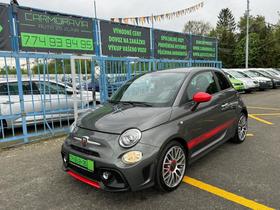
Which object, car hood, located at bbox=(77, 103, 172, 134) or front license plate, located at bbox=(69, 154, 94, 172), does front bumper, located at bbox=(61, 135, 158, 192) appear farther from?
car hood, located at bbox=(77, 103, 172, 134)

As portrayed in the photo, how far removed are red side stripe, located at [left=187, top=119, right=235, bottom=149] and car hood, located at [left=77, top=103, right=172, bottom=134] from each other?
601 millimetres

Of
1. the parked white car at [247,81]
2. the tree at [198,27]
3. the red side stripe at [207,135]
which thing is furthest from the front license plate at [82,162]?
the tree at [198,27]

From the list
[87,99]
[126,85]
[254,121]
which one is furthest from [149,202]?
[254,121]

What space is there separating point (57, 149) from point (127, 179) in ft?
9.30

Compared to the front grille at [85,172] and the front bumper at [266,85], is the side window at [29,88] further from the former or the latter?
the front bumper at [266,85]

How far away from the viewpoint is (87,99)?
663 cm

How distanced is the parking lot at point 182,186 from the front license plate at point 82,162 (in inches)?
17.5

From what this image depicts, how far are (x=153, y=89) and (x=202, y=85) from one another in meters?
0.84

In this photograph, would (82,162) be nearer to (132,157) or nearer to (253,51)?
(132,157)

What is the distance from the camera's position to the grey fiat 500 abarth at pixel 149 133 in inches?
103

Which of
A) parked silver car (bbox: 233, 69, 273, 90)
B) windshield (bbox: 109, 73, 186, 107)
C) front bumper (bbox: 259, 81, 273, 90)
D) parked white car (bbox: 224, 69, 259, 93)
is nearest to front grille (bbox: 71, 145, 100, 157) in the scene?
windshield (bbox: 109, 73, 186, 107)

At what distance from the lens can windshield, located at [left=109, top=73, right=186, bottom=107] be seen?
3.36 m

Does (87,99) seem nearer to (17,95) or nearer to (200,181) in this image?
(17,95)

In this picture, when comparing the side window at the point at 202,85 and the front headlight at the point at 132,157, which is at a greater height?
the side window at the point at 202,85
